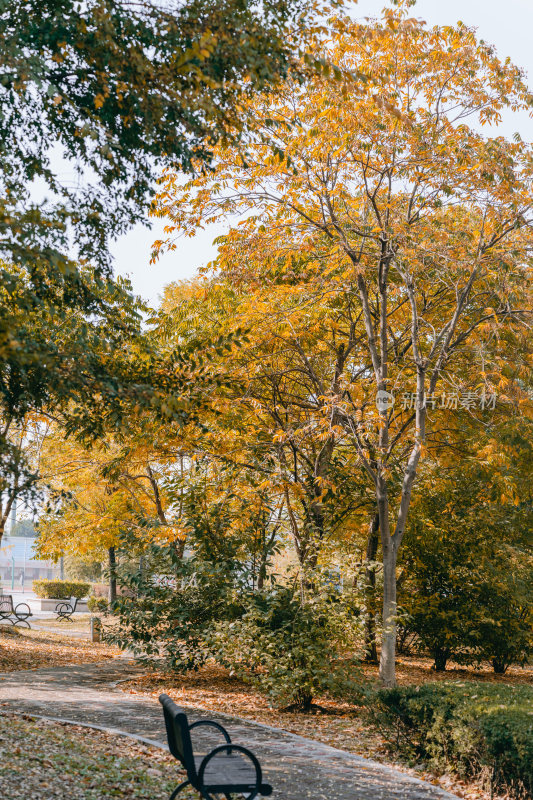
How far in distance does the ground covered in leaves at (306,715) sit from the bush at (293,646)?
0.33 metres

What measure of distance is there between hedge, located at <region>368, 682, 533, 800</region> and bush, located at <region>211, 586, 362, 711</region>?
188cm

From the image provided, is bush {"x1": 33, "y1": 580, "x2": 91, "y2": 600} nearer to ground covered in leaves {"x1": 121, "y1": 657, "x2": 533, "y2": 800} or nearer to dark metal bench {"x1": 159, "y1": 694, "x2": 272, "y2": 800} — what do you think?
ground covered in leaves {"x1": 121, "y1": 657, "x2": 533, "y2": 800}

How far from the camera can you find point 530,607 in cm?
1493

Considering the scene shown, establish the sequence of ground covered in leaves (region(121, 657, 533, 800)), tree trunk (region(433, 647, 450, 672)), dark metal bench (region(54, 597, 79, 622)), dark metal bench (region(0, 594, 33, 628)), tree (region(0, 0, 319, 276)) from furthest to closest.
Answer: dark metal bench (region(54, 597, 79, 622)) → dark metal bench (region(0, 594, 33, 628)) → tree trunk (region(433, 647, 450, 672)) → ground covered in leaves (region(121, 657, 533, 800)) → tree (region(0, 0, 319, 276))

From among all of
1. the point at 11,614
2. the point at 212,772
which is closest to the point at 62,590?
the point at 11,614

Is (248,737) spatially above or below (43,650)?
above

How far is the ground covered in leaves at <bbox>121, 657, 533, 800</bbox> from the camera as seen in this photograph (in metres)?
7.45

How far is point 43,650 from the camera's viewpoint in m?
17.0

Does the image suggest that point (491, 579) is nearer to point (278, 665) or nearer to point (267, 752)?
point (278, 665)

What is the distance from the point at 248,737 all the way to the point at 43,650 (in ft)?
34.0

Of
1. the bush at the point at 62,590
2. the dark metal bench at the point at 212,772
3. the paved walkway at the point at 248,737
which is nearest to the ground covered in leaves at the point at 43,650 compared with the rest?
the paved walkway at the point at 248,737

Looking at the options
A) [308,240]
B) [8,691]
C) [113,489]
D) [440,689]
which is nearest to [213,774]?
[440,689]

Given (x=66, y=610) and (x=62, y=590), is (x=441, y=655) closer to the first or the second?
(x=66, y=610)

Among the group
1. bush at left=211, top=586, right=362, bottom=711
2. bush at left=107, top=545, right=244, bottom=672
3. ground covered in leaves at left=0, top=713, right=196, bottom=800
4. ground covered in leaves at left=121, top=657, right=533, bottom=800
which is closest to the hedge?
ground covered in leaves at left=121, top=657, right=533, bottom=800
